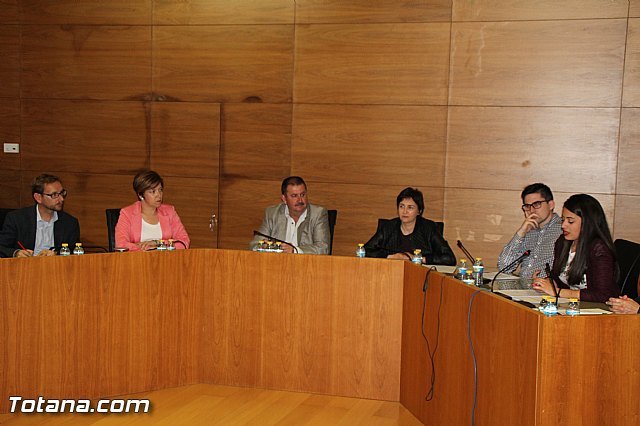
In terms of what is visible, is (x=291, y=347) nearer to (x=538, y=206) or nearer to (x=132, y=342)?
→ (x=132, y=342)

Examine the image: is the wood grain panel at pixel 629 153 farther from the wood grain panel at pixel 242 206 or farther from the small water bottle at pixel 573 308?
the small water bottle at pixel 573 308

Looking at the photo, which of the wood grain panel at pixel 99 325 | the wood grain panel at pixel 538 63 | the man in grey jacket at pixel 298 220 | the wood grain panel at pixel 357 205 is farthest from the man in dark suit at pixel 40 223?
the wood grain panel at pixel 538 63

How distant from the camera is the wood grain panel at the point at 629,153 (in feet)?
19.6

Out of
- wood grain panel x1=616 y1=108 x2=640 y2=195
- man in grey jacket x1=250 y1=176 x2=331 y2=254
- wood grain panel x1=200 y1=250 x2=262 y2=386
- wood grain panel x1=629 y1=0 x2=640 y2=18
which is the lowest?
wood grain panel x1=200 y1=250 x2=262 y2=386

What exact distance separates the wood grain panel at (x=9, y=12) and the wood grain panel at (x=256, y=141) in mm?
2113

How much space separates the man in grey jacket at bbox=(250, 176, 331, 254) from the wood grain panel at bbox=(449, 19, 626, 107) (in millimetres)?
1658

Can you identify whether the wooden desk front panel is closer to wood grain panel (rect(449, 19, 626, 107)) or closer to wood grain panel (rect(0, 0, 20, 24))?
wood grain panel (rect(449, 19, 626, 107))

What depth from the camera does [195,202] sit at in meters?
6.96

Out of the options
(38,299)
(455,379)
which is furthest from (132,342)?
(455,379)

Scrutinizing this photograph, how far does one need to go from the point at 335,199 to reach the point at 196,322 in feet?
7.20

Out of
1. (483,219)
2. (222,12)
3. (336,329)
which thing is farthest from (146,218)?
(483,219)

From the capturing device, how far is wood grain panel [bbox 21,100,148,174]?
703 cm

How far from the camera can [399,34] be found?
21.1 ft

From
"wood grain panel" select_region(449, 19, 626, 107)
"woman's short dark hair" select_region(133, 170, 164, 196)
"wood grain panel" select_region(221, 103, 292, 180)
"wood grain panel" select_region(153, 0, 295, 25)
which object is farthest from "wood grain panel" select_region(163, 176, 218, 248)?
"wood grain panel" select_region(449, 19, 626, 107)
